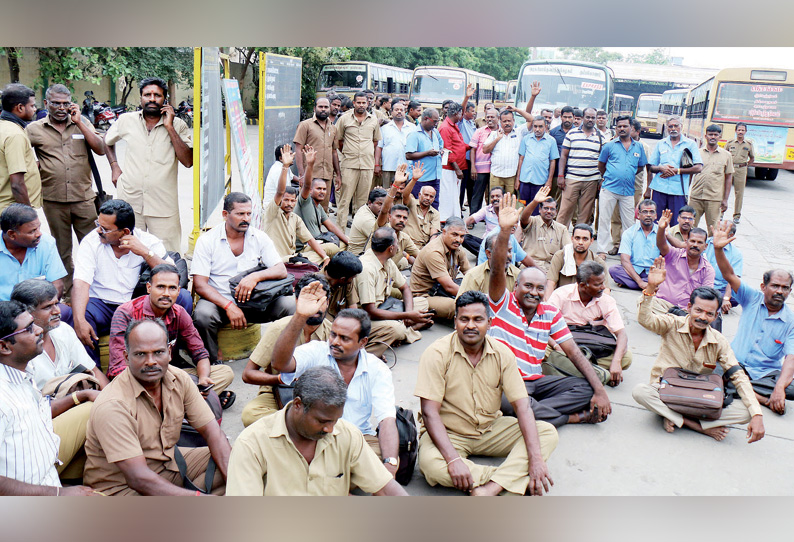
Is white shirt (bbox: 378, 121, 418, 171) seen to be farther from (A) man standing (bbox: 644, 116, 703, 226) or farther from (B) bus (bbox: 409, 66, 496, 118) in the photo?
(B) bus (bbox: 409, 66, 496, 118)

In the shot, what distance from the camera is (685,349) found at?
4777 mm

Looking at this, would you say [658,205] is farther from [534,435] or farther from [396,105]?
[534,435]

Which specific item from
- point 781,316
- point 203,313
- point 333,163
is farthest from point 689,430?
point 333,163

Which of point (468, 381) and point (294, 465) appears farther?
point (468, 381)

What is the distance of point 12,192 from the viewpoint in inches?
209

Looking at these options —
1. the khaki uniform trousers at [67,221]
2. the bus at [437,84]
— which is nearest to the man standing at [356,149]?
the khaki uniform trousers at [67,221]

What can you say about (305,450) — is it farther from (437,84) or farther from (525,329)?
(437,84)

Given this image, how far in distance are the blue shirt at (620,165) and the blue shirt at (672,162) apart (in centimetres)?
37

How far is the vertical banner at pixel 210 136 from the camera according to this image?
247 inches

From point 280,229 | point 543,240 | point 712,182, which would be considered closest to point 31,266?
point 280,229

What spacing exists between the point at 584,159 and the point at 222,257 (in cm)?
564

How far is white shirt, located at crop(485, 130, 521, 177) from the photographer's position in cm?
959

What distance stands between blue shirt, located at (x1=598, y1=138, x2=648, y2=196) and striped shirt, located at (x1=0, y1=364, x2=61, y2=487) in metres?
7.57

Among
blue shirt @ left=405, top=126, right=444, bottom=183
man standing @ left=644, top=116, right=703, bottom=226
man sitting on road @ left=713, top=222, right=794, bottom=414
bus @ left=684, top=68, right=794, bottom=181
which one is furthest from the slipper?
bus @ left=684, top=68, right=794, bottom=181
